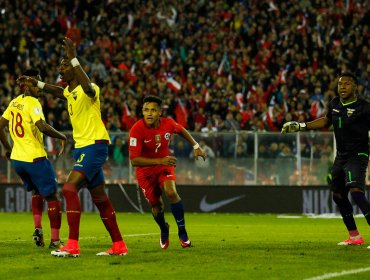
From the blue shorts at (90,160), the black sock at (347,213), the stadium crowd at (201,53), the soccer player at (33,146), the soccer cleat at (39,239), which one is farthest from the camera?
the stadium crowd at (201,53)

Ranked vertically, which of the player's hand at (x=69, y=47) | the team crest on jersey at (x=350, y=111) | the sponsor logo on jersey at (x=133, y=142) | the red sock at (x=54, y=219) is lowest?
the red sock at (x=54, y=219)

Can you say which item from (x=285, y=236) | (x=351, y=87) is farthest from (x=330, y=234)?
(x=351, y=87)

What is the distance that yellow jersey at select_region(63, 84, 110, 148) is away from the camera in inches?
459

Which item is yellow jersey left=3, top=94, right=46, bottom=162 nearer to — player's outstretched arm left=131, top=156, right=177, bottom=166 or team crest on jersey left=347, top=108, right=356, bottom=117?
player's outstretched arm left=131, top=156, right=177, bottom=166

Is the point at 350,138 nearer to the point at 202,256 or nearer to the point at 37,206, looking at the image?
the point at 202,256

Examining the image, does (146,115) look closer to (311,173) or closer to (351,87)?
(351,87)

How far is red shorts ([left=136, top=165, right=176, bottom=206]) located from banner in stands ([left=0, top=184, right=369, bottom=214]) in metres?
12.0

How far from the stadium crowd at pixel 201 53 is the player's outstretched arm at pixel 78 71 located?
47.8 feet

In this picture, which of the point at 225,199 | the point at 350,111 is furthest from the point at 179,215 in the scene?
the point at 225,199

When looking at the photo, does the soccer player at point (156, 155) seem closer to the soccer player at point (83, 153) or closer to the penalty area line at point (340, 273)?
the soccer player at point (83, 153)

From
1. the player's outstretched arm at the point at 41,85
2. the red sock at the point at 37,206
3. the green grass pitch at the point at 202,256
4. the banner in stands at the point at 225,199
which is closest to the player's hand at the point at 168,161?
the green grass pitch at the point at 202,256

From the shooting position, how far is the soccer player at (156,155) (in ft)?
41.8

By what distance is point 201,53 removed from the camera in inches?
1206

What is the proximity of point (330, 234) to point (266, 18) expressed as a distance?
15086 mm
